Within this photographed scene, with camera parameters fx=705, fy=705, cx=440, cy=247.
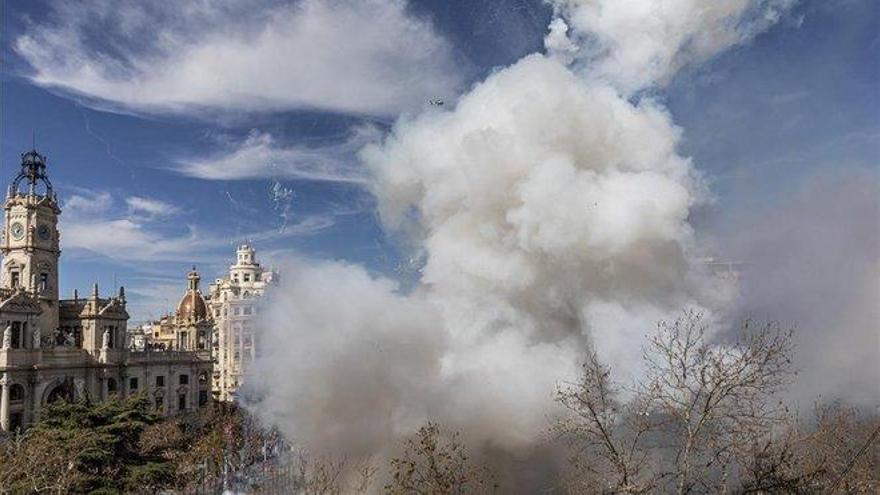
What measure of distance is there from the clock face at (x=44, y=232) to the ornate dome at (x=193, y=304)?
1712 cm

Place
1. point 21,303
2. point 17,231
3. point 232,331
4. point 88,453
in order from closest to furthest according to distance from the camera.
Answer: point 88,453, point 21,303, point 17,231, point 232,331

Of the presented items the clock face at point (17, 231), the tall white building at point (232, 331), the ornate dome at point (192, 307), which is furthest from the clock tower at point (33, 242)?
the tall white building at point (232, 331)

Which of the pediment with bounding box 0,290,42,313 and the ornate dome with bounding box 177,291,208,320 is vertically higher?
the ornate dome with bounding box 177,291,208,320

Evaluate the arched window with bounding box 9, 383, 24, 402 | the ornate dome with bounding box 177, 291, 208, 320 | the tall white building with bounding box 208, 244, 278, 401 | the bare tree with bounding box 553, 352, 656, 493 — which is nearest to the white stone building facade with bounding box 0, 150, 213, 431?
the arched window with bounding box 9, 383, 24, 402

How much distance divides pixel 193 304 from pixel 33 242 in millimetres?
19189

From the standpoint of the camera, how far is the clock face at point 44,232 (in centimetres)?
4816

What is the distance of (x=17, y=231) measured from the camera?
1876 inches

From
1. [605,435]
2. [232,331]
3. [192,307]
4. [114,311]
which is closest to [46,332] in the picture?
[114,311]

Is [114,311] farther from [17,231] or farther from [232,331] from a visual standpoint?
[232,331]

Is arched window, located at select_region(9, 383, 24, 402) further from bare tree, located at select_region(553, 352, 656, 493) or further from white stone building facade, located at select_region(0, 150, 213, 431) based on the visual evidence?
bare tree, located at select_region(553, 352, 656, 493)

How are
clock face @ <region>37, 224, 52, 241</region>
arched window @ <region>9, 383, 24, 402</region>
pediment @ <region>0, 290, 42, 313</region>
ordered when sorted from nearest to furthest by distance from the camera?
pediment @ <region>0, 290, 42, 313</region>
arched window @ <region>9, 383, 24, 402</region>
clock face @ <region>37, 224, 52, 241</region>

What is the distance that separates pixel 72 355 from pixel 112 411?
20.1 m

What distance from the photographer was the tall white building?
258 ft

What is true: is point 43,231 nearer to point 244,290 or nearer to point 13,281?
point 13,281
